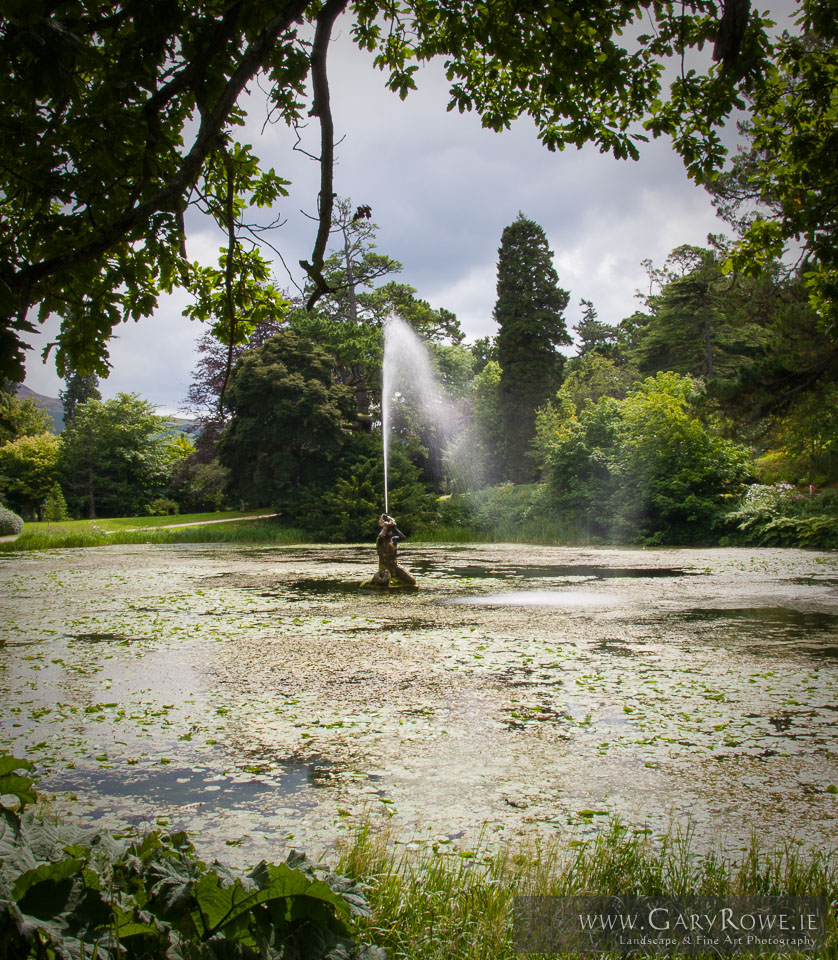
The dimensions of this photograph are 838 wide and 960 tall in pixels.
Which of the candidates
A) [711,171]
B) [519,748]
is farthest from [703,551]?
[519,748]

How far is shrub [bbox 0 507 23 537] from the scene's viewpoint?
1936 cm

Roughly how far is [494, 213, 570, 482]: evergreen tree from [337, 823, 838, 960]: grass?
112 ft

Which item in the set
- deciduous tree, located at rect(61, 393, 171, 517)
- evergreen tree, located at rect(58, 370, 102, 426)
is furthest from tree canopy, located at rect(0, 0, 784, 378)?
evergreen tree, located at rect(58, 370, 102, 426)

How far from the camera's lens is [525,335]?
121 ft

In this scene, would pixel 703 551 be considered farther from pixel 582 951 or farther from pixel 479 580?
pixel 582 951

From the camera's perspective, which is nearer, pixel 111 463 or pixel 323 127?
pixel 323 127

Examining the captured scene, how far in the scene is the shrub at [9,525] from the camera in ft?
63.5

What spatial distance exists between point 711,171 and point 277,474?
1943cm

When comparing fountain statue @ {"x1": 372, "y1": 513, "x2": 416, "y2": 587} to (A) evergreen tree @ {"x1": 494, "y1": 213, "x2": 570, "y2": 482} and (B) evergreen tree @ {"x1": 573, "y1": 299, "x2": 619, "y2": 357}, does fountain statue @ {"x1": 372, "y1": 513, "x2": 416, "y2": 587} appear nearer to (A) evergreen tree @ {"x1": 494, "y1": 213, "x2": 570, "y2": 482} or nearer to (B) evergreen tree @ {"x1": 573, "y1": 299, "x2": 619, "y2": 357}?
(A) evergreen tree @ {"x1": 494, "y1": 213, "x2": 570, "y2": 482}

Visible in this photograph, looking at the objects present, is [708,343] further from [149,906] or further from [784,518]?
[149,906]

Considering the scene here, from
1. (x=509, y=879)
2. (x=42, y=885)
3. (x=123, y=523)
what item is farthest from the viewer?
(x=123, y=523)

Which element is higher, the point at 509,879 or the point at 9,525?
the point at 9,525

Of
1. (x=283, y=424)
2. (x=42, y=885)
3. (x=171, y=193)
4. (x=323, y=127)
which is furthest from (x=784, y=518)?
(x=42, y=885)

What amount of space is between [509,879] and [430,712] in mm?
2040
